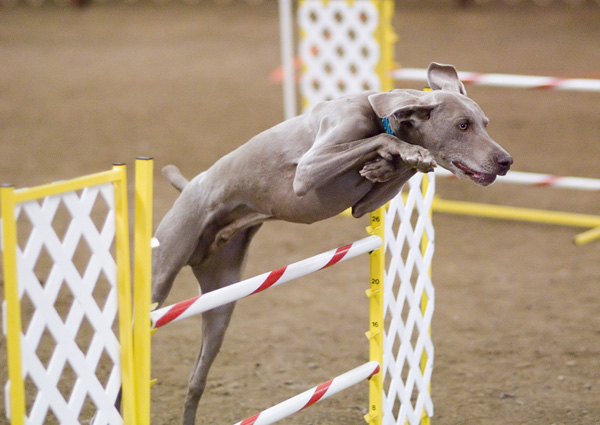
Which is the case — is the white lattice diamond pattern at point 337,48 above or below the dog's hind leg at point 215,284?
above

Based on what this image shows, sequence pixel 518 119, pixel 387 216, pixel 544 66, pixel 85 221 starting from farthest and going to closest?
pixel 544 66 → pixel 518 119 → pixel 387 216 → pixel 85 221

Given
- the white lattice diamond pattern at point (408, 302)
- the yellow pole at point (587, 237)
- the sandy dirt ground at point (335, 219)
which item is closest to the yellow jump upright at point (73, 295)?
the white lattice diamond pattern at point (408, 302)

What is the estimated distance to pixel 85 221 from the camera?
1.76 m

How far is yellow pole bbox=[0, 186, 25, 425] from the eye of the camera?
1580 mm

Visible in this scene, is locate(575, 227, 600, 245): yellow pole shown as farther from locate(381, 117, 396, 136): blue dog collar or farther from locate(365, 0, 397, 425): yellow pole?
locate(381, 117, 396, 136): blue dog collar

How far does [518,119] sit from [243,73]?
3651mm

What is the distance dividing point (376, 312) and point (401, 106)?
2.44 ft

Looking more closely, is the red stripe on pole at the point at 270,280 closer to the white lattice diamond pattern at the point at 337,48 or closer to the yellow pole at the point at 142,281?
the yellow pole at the point at 142,281

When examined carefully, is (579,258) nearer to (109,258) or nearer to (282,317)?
(282,317)

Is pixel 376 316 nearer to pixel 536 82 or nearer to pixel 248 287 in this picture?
pixel 248 287


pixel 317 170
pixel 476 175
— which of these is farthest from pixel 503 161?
pixel 317 170

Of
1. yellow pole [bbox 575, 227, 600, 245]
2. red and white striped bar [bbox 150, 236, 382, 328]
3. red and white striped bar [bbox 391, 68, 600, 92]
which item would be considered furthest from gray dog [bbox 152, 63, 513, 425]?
yellow pole [bbox 575, 227, 600, 245]

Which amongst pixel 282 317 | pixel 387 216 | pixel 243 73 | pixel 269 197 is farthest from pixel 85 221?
pixel 243 73

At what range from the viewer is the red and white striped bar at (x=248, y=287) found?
6.42 ft
